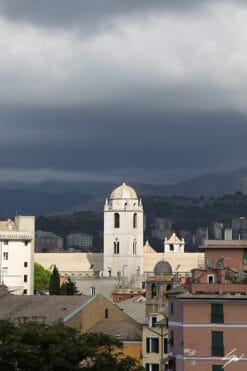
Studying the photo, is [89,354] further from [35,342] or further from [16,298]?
[16,298]

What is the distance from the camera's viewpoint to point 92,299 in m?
120

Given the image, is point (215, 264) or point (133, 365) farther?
point (215, 264)

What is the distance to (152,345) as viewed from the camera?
109 m

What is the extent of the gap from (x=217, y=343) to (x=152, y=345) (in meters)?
18.7

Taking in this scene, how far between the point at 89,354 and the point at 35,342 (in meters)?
3.16

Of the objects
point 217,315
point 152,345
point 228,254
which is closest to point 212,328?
point 217,315

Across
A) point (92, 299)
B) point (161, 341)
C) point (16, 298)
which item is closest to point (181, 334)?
point (161, 341)

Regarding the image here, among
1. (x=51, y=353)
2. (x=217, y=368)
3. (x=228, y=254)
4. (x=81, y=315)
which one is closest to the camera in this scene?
(x=51, y=353)

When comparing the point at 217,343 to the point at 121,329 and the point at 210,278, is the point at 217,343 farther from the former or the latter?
the point at 121,329

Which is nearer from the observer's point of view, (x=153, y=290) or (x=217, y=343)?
(x=217, y=343)

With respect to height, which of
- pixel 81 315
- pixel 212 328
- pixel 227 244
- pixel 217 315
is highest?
pixel 227 244

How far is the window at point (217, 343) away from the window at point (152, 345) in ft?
58.8

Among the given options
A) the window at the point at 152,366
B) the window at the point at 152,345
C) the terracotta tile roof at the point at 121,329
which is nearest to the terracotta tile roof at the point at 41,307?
the terracotta tile roof at the point at 121,329

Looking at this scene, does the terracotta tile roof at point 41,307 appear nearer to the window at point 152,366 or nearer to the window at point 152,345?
the window at point 152,345
